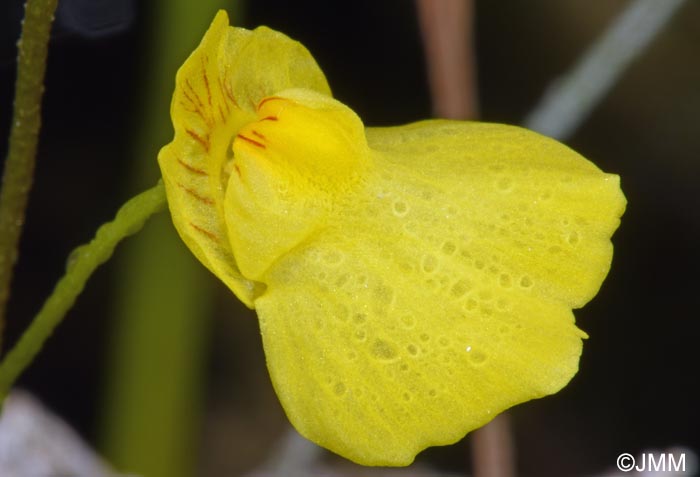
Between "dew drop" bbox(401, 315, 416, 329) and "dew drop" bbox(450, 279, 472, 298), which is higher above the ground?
"dew drop" bbox(450, 279, 472, 298)

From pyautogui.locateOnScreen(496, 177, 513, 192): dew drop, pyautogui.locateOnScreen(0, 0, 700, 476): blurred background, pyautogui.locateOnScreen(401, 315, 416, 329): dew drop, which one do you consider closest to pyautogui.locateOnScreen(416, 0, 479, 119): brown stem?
pyautogui.locateOnScreen(0, 0, 700, 476): blurred background

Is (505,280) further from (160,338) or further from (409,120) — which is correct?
(409,120)

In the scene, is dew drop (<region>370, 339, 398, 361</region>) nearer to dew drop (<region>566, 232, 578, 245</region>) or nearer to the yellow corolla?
the yellow corolla

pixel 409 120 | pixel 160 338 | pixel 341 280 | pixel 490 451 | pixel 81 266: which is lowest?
pixel 160 338

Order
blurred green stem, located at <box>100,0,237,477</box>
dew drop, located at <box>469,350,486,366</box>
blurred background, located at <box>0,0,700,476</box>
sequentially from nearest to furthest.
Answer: dew drop, located at <box>469,350,486,366</box> → blurred green stem, located at <box>100,0,237,477</box> → blurred background, located at <box>0,0,700,476</box>

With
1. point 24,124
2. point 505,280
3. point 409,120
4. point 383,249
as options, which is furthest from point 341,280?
point 409,120

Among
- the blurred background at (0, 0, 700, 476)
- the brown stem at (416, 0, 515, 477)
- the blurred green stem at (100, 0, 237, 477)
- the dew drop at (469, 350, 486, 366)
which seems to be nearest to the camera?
the dew drop at (469, 350, 486, 366)

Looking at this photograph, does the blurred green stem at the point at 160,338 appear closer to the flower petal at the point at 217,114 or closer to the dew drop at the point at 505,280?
the flower petal at the point at 217,114

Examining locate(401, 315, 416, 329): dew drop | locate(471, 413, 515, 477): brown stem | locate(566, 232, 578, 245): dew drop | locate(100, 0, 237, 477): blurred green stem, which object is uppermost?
locate(566, 232, 578, 245): dew drop
